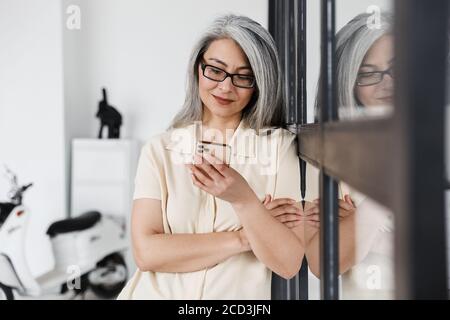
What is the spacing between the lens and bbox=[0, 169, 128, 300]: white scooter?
3.07 ft

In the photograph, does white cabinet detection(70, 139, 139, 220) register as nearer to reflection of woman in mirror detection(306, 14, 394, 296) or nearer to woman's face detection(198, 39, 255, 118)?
woman's face detection(198, 39, 255, 118)

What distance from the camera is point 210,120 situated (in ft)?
2.17

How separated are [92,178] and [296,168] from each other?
0.45 meters

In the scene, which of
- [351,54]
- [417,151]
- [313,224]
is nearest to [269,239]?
[313,224]

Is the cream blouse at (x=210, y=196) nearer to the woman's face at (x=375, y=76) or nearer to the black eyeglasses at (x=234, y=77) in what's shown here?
the black eyeglasses at (x=234, y=77)

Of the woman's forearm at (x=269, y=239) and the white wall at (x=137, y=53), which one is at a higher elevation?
the white wall at (x=137, y=53)

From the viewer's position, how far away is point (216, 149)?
26.4 inches

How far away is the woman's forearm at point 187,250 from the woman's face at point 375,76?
32 cm

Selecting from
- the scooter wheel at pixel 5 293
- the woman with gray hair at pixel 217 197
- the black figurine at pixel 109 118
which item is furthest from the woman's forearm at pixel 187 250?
the scooter wheel at pixel 5 293

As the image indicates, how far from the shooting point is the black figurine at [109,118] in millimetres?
939

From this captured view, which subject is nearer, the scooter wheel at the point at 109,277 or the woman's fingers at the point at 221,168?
the woman's fingers at the point at 221,168

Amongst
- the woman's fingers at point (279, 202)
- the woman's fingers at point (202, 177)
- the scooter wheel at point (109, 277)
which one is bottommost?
the scooter wheel at point (109, 277)

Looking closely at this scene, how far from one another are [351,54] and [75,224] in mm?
763

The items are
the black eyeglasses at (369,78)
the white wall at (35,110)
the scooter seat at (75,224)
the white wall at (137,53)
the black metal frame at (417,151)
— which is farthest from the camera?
the white wall at (35,110)
